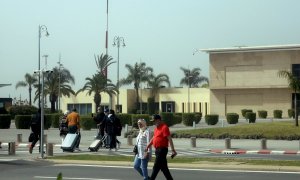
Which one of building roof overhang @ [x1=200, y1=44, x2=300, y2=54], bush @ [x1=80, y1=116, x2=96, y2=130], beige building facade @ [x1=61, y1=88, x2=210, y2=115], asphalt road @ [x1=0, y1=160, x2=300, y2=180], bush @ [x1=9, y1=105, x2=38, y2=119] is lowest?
asphalt road @ [x1=0, y1=160, x2=300, y2=180]

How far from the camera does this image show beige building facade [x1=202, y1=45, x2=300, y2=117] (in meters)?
72.4

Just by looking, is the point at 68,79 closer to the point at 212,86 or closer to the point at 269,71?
the point at 212,86

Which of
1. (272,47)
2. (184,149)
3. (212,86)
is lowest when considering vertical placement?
(184,149)

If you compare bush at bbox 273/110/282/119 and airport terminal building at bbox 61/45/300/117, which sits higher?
airport terminal building at bbox 61/45/300/117

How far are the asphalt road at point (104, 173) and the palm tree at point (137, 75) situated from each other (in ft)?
219

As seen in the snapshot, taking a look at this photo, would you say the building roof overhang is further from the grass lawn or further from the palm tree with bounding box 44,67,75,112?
the grass lawn

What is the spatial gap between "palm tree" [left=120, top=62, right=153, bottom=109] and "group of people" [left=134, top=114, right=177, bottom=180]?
7201cm

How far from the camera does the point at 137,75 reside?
85.2 metres

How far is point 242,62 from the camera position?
75.6 meters

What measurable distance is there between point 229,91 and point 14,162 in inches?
2333

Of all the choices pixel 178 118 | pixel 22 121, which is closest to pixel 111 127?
pixel 22 121

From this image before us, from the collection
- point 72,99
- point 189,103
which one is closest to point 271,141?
point 189,103

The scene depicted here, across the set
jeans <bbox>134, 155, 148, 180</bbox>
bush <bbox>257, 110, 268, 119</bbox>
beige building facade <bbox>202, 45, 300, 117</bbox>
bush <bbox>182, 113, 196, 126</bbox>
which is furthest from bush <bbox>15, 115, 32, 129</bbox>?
beige building facade <bbox>202, 45, 300, 117</bbox>

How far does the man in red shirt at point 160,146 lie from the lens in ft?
41.8
